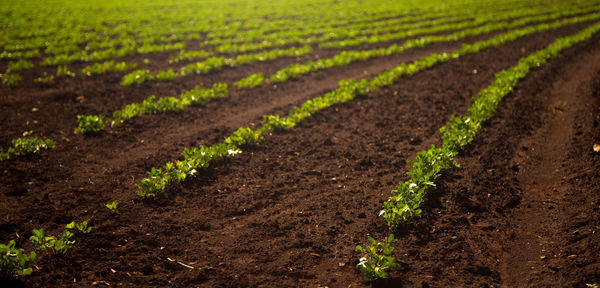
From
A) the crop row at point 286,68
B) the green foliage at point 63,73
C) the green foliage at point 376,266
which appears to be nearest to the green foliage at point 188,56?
the crop row at point 286,68

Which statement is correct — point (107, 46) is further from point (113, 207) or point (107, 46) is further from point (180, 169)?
point (113, 207)

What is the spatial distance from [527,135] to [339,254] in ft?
19.5

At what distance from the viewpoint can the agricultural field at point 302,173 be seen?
14.9 feet

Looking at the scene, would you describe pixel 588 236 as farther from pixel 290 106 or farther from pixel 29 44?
pixel 29 44

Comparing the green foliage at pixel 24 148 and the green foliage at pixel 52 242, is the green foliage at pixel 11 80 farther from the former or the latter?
the green foliage at pixel 52 242

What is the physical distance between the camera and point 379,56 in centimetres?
1608

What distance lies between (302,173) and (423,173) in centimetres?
222

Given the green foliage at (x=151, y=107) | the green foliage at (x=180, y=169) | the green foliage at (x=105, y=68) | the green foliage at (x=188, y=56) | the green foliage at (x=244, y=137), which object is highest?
the green foliage at (x=188, y=56)

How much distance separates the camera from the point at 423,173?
6145 millimetres

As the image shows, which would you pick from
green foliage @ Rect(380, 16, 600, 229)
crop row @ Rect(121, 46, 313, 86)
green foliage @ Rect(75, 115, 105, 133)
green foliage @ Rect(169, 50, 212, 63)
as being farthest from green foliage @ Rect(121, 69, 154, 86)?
green foliage @ Rect(380, 16, 600, 229)

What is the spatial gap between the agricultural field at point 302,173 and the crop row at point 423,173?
36 mm

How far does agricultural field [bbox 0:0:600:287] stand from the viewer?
455 cm

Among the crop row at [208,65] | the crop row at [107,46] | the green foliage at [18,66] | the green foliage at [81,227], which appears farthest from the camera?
the crop row at [107,46]

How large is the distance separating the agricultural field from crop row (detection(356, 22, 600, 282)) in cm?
4
